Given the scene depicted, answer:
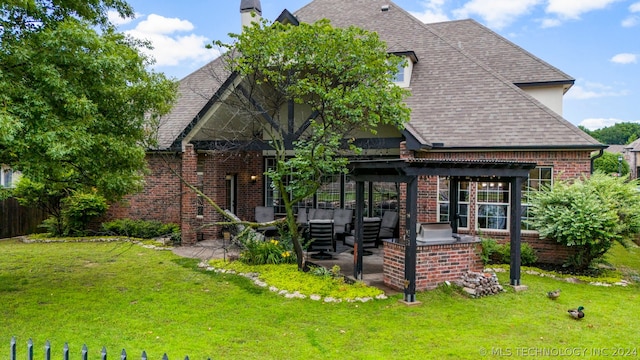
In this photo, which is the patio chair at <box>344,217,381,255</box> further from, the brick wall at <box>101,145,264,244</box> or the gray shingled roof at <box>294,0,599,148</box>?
the brick wall at <box>101,145,264,244</box>

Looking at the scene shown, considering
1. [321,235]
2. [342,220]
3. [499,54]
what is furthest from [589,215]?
[499,54]

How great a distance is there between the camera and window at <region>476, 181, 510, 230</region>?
11.3 meters

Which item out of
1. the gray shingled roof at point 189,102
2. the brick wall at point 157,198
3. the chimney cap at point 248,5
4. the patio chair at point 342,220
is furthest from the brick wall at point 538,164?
the chimney cap at point 248,5

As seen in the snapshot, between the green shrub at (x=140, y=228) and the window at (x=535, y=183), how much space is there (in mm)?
10551

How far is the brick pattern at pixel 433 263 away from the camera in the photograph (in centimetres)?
805

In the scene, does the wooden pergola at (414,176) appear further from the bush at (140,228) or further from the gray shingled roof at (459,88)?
the bush at (140,228)

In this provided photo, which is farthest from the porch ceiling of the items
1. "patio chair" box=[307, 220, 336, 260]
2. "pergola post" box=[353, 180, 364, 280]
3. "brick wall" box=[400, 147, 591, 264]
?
"brick wall" box=[400, 147, 591, 264]

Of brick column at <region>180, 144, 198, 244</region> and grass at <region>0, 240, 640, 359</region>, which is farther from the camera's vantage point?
brick column at <region>180, 144, 198, 244</region>

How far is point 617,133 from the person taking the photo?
8956 centimetres

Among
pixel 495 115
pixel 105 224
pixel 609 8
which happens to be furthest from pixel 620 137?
pixel 105 224

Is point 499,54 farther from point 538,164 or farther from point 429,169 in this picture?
point 429,169

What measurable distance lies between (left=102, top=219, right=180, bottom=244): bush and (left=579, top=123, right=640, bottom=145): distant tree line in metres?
92.6

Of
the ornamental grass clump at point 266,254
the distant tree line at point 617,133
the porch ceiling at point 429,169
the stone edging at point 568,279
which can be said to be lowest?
the stone edging at point 568,279

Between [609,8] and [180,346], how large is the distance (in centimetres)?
2390
